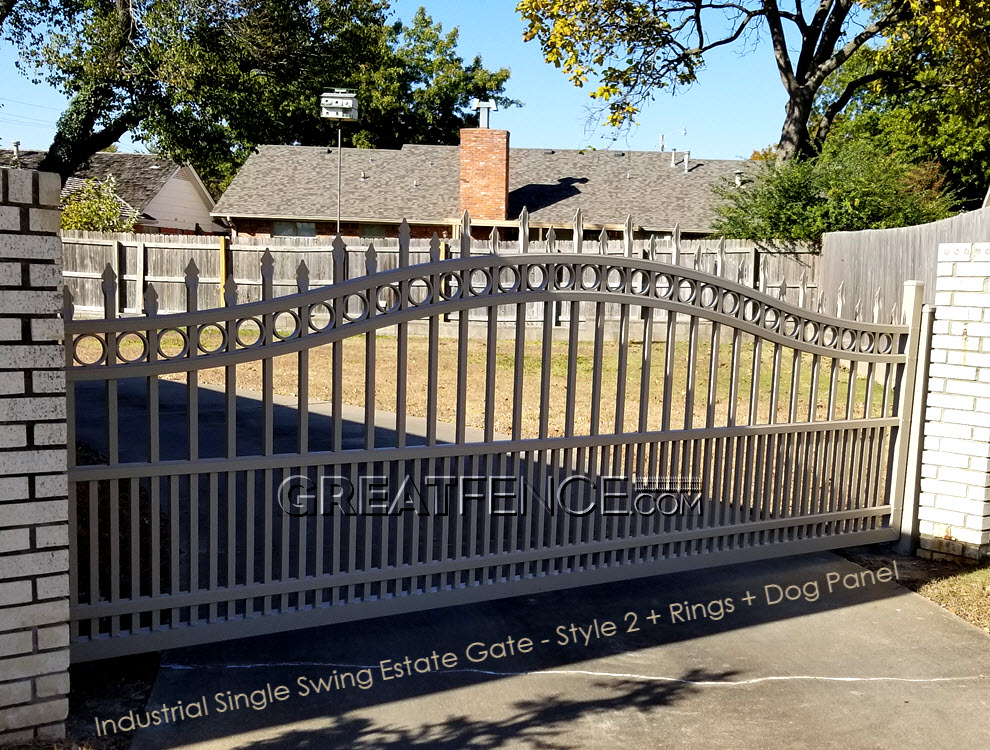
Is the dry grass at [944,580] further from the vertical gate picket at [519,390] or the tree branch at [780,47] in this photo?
the tree branch at [780,47]

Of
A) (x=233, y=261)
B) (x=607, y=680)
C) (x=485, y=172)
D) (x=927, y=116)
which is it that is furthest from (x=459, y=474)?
(x=927, y=116)

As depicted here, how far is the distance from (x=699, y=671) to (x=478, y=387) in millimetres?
8930

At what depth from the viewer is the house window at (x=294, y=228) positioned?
3140 centimetres

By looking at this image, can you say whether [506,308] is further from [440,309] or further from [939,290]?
[440,309]

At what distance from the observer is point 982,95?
2245cm

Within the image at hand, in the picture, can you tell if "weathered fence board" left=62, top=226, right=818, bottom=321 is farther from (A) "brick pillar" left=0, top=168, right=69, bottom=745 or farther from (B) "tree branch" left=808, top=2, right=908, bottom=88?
(A) "brick pillar" left=0, top=168, right=69, bottom=745

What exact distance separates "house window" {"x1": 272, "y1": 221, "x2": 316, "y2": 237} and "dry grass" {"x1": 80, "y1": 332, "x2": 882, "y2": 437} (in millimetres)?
14547

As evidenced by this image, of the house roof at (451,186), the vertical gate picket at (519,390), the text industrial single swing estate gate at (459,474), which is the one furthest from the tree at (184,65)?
the house roof at (451,186)

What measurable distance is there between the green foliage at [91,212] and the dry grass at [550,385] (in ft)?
30.2

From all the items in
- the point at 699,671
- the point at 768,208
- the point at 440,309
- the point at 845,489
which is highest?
the point at 768,208

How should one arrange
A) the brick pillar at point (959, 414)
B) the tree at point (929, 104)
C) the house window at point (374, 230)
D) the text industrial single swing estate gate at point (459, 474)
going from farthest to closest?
the house window at point (374, 230) → the tree at point (929, 104) → the brick pillar at point (959, 414) → the text industrial single swing estate gate at point (459, 474)

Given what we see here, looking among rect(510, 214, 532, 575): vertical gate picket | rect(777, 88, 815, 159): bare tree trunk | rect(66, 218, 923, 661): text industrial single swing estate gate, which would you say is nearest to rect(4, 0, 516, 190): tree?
rect(66, 218, 923, 661): text industrial single swing estate gate

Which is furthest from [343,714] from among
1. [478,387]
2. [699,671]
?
[478,387]

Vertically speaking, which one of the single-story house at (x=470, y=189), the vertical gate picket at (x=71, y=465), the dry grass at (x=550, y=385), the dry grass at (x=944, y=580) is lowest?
the dry grass at (x=944, y=580)
